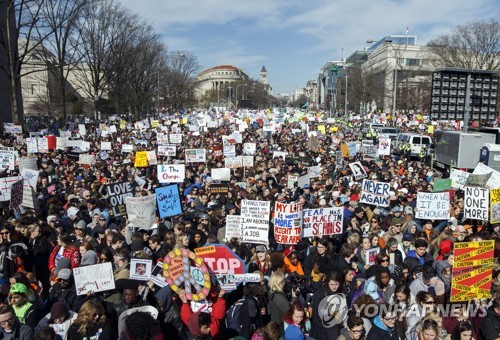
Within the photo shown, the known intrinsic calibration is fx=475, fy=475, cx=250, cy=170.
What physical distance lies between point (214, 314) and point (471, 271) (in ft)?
10.7

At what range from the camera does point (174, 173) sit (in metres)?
14.2

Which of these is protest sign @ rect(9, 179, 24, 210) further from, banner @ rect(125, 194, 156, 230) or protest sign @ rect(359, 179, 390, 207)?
protest sign @ rect(359, 179, 390, 207)

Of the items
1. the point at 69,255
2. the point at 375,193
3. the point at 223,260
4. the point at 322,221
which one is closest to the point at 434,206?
the point at 375,193

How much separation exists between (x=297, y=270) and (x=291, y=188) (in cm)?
756

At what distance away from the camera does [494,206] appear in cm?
972

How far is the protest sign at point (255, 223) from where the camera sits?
8781mm

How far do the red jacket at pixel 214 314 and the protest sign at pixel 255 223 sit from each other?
3.30m

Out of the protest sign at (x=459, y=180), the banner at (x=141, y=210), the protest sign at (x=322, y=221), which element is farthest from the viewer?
the protest sign at (x=459, y=180)

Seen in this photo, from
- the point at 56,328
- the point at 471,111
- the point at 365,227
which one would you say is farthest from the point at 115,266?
the point at 471,111

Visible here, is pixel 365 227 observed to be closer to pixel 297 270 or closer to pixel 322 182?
pixel 297 270

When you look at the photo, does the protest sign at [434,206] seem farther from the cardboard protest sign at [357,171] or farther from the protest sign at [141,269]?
the protest sign at [141,269]

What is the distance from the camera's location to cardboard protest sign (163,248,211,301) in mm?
5496

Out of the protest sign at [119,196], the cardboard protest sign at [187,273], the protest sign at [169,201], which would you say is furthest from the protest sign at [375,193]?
the cardboard protest sign at [187,273]

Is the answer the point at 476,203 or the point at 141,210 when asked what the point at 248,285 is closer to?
the point at 141,210
